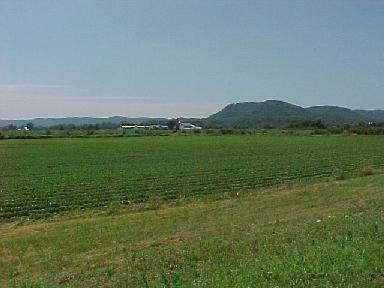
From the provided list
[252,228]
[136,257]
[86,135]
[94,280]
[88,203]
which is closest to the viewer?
[94,280]

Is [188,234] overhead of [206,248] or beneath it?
beneath

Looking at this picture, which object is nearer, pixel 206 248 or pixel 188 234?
pixel 206 248

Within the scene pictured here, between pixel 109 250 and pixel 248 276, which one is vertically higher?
pixel 248 276

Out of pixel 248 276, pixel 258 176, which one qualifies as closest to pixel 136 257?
pixel 248 276

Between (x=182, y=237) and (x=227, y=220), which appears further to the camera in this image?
(x=227, y=220)

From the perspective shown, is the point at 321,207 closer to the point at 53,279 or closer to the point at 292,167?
the point at 53,279

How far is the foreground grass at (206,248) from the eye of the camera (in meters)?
6.27

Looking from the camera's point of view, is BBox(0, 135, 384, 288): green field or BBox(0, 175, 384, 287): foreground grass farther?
BBox(0, 135, 384, 288): green field

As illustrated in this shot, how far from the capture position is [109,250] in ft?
35.5

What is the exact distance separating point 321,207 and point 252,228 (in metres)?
5.17

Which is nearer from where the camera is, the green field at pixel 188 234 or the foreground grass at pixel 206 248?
the foreground grass at pixel 206 248

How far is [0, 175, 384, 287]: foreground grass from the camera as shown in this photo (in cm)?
627

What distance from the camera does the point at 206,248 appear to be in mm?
9336

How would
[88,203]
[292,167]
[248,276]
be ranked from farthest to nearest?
[292,167] → [88,203] → [248,276]
